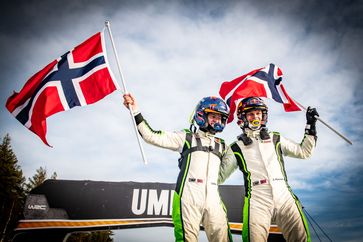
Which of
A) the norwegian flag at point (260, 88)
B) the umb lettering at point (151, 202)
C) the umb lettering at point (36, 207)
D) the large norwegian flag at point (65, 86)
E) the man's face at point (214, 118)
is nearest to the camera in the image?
the man's face at point (214, 118)

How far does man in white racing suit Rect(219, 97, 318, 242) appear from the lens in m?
3.03

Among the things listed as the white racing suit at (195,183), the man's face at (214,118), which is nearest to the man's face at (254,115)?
the man's face at (214,118)

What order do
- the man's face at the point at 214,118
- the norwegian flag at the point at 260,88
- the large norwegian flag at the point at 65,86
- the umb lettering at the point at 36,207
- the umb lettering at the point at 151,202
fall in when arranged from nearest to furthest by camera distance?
the man's face at the point at 214,118 < the large norwegian flag at the point at 65,86 < the norwegian flag at the point at 260,88 < the umb lettering at the point at 36,207 < the umb lettering at the point at 151,202

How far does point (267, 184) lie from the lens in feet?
10.8

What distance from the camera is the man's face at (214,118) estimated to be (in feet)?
12.8

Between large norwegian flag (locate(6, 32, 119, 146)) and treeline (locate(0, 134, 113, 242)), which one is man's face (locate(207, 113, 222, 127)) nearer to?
large norwegian flag (locate(6, 32, 119, 146))

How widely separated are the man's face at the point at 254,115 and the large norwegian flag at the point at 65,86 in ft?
9.22

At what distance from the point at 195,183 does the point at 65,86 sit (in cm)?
343

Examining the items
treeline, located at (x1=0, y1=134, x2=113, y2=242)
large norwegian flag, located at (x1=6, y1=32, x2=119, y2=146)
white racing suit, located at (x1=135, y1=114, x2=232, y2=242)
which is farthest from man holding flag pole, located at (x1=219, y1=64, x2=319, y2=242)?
treeline, located at (x1=0, y1=134, x2=113, y2=242)

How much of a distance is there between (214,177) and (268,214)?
3.07ft

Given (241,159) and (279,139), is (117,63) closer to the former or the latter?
(241,159)

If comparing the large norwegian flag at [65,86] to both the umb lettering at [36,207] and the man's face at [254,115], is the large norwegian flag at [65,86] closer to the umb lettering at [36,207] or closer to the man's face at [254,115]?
the man's face at [254,115]

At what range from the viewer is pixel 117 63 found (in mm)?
4246

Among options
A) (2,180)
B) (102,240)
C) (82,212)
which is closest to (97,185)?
(82,212)
